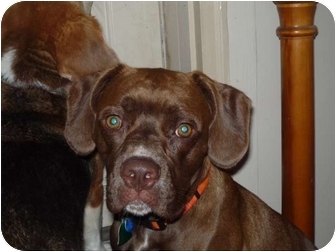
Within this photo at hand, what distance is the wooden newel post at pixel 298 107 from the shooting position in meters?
2.86

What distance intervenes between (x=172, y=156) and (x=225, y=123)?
0.31 meters

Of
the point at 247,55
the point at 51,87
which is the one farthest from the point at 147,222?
the point at 247,55

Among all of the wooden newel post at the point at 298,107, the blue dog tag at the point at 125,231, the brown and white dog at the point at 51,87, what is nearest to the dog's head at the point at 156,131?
the brown and white dog at the point at 51,87

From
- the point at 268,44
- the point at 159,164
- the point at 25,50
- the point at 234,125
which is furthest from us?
the point at 268,44

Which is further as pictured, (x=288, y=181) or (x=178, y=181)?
(x=288, y=181)

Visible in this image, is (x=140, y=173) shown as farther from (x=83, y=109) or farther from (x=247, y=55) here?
(x=247, y=55)

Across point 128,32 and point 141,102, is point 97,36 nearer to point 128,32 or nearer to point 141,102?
point 141,102

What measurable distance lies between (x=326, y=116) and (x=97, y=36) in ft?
4.98

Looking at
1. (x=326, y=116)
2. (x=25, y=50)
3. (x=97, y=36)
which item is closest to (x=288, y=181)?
(x=326, y=116)

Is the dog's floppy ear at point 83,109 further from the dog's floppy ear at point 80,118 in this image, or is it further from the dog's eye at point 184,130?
the dog's eye at point 184,130

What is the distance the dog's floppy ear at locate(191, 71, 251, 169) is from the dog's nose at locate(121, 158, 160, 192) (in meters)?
0.41

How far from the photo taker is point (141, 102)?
2.41 meters

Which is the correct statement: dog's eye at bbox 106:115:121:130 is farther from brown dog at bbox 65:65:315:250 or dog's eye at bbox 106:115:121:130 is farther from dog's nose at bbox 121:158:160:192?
→ dog's nose at bbox 121:158:160:192

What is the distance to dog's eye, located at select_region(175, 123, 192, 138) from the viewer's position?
2398 mm
